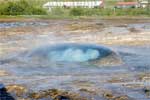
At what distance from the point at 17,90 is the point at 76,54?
218 inches

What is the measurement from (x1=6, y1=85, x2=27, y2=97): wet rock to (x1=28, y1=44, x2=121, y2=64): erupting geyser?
410 cm

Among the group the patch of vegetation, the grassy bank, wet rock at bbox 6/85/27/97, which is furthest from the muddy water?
the patch of vegetation

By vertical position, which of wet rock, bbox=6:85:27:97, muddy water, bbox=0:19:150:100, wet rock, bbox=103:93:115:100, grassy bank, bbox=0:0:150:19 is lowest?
grassy bank, bbox=0:0:150:19

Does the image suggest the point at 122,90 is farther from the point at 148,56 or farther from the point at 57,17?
the point at 57,17

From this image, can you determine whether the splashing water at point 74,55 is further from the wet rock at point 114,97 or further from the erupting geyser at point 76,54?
the wet rock at point 114,97

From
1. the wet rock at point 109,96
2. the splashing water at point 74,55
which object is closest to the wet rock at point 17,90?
the wet rock at point 109,96

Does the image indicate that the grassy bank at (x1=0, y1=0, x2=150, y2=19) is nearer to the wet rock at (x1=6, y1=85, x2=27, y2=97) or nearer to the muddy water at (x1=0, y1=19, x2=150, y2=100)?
the muddy water at (x1=0, y1=19, x2=150, y2=100)

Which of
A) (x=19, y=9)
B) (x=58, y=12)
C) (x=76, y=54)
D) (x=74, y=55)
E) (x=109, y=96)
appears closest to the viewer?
(x=109, y=96)

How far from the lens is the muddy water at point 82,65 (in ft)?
32.3

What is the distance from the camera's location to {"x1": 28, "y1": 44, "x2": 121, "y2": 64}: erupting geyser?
13783 millimetres

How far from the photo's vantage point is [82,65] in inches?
516

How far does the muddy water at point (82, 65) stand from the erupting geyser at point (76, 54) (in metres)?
0.06

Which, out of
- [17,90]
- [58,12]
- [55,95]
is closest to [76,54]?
[17,90]

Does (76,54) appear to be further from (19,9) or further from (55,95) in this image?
(19,9)
